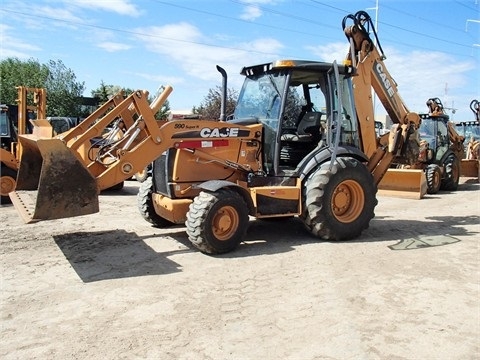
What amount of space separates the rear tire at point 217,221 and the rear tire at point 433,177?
835 cm

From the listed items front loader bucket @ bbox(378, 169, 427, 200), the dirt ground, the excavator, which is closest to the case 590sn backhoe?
the dirt ground

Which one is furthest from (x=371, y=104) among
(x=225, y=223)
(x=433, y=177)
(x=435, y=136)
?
(x=435, y=136)

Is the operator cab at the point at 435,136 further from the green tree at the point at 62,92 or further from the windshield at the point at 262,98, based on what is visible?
the green tree at the point at 62,92

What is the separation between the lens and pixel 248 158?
6.74 metres

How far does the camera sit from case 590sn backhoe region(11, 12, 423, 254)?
5.58 meters

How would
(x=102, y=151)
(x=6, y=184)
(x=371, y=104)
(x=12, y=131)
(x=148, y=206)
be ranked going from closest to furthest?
1. (x=102, y=151)
2. (x=148, y=206)
3. (x=371, y=104)
4. (x=6, y=184)
5. (x=12, y=131)

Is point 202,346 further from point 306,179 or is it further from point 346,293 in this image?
point 306,179

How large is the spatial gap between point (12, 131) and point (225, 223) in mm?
8077

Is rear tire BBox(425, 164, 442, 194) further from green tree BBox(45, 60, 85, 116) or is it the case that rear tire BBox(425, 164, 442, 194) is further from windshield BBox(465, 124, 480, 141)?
green tree BBox(45, 60, 85, 116)

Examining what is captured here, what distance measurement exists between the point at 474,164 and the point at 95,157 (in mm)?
14094

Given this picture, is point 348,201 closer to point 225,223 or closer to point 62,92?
point 225,223

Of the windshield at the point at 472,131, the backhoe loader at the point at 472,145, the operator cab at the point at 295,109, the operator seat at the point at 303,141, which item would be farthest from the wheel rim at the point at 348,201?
the windshield at the point at 472,131

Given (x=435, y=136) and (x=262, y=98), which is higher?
(x=262, y=98)

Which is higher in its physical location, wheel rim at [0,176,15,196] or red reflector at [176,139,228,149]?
red reflector at [176,139,228,149]
